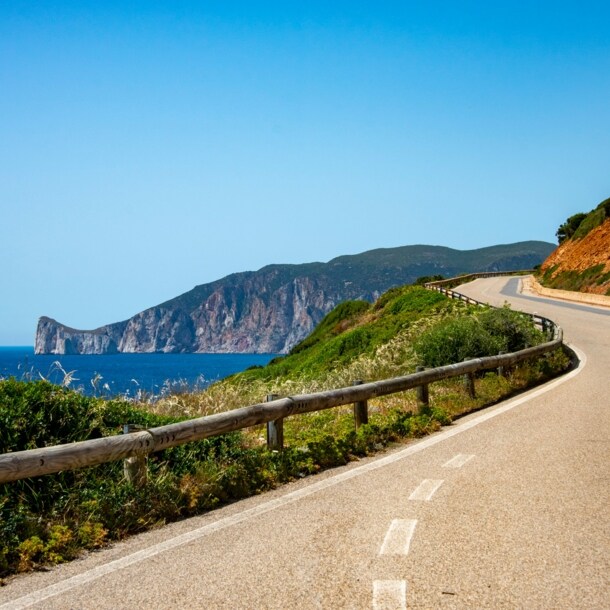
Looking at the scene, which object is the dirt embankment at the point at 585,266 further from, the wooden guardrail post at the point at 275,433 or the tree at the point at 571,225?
the wooden guardrail post at the point at 275,433

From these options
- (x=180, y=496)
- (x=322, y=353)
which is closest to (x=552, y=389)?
(x=180, y=496)

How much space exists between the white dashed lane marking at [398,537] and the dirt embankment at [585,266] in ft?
185

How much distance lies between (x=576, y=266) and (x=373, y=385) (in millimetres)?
67853

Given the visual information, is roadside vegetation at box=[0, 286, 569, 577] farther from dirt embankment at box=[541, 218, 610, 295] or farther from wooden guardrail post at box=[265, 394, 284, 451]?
dirt embankment at box=[541, 218, 610, 295]

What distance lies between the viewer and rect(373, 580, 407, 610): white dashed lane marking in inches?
177

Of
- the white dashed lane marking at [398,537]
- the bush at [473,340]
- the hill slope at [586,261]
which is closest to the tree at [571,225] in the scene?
the hill slope at [586,261]

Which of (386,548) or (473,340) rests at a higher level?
(473,340)

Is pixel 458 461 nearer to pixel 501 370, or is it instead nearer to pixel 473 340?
pixel 501 370

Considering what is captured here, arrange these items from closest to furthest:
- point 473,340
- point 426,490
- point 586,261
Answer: point 426,490
point 473,340
point 586,261

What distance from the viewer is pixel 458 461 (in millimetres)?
9133

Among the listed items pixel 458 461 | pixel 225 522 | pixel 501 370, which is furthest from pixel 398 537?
pixel 501 370

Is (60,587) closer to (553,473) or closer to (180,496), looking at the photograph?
(180,496)

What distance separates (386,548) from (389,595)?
98 cm

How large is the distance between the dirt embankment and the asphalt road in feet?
179
